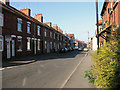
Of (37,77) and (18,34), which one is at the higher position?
(18,34)

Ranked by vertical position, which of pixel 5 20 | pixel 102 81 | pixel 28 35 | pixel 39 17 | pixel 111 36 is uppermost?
pixel 39 17

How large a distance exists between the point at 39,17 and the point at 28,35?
38.9 ft

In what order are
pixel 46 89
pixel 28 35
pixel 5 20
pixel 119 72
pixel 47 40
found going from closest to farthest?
pixel 119 72
pixel 46 89
pixel 5 20
pixel 28 35
pixel 47 40

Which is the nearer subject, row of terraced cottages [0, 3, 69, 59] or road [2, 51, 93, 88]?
road [2, 51, 93, 88]

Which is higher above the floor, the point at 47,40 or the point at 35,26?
the point at 35,26

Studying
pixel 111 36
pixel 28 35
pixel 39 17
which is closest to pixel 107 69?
pixel 111 36

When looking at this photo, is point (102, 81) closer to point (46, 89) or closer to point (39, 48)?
point (46, 89)

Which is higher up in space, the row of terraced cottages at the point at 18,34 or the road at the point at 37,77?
the row of terraced cottages at the point at 18,34

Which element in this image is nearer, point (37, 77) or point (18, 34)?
point (37, 77)

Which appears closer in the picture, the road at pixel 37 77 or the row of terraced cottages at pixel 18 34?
the road at pixel 37 77

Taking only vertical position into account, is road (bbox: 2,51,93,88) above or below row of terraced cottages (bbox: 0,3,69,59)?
below

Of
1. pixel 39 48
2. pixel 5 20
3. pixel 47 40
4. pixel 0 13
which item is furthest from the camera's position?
pixel 47 40

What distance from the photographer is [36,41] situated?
82.2 feet

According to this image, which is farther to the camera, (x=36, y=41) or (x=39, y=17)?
(x=39, y=17)
